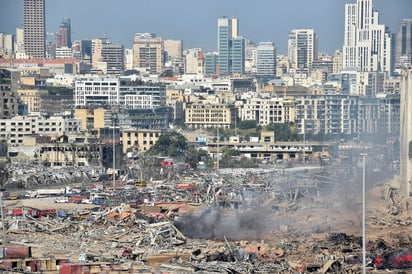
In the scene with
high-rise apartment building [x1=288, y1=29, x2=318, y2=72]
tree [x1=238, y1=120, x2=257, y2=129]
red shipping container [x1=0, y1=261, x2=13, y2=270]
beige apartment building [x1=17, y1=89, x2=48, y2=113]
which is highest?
high-rise apartment building [x1=288, y1=29, x2=318, y2=72]

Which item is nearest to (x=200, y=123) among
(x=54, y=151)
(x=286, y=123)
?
(x=286, y=123)

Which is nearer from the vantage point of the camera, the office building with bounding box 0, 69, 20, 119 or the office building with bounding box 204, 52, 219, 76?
the office building with bounding box 0, 69, 20, 119

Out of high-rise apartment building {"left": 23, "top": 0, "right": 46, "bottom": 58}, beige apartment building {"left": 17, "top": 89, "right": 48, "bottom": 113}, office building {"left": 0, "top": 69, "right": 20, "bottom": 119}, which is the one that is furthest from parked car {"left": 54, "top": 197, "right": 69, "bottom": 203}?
high-rise apartment building {"left": 23, "top": 0, "right": 46, "bottom": 58}

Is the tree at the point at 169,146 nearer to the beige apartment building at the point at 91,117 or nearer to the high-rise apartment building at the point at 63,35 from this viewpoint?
the beige apartment building at the point at 91,117

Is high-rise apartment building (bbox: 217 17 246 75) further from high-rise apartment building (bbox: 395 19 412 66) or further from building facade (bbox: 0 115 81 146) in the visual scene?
building facade (bbox: 0 115 81 146)

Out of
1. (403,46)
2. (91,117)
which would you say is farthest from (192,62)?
(91,117)

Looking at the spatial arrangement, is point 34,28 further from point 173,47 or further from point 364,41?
point 364,41

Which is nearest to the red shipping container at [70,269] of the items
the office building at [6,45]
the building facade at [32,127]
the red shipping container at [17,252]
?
the red shipping container at [17,252]
